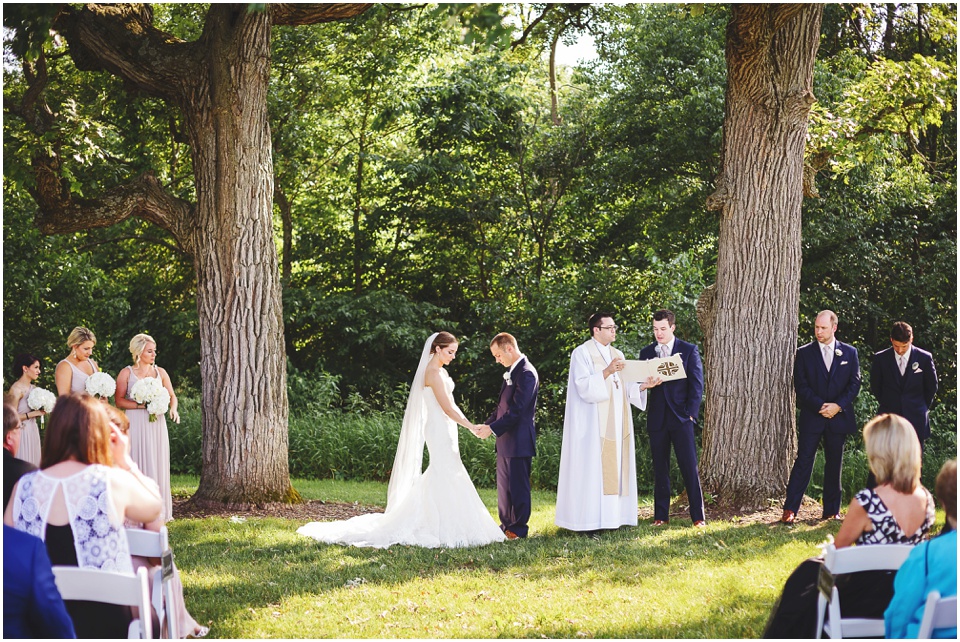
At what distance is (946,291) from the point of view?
17078 millimetres

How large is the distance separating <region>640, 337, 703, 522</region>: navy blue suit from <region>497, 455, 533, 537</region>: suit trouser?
4.10 feet

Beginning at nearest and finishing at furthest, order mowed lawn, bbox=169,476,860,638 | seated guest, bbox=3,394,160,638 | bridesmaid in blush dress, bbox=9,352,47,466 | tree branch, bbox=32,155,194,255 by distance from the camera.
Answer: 1. seated guest, bbox=3,394,160,638
2. mowed lawn, bbox=169,476,860,638
3. bridesmaid in blush dress, bbox=9,352,47,466
4. tree branch, bbox=32,155,194,255

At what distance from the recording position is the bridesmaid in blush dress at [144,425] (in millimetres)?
9320

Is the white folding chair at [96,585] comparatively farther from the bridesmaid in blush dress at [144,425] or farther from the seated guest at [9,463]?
the bridesmaid in blush dress at [144,425]

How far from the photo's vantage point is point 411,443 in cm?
889

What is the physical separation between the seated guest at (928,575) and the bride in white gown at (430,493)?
4.76m

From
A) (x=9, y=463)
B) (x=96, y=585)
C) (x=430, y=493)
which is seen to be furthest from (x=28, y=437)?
(x=96, y=585)

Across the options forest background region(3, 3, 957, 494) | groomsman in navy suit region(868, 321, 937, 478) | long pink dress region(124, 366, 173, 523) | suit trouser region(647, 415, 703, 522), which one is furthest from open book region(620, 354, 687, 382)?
forest background region(3, 3, 957, 494)

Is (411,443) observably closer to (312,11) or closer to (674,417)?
(674,417)

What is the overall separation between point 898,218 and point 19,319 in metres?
16.1

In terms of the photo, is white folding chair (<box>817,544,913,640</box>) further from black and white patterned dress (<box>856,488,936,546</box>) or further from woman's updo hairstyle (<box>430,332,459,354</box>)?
woman's updo hairstyle (<box>430,332,459,354</box>)

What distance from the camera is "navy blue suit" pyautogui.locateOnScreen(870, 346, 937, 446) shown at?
8961 mm

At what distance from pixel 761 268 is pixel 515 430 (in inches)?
123

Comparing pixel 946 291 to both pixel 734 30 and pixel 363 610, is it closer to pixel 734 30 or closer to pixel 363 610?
pixel 734 30
